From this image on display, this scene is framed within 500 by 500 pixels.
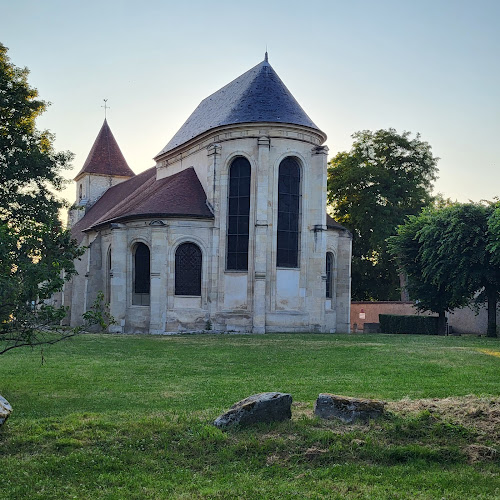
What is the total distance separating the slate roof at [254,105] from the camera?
114 feet

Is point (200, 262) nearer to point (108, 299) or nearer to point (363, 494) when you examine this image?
point (108, 299)

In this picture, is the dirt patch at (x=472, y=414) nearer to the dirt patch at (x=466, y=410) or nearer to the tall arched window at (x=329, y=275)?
the dirt patch at (x=466, y=410)

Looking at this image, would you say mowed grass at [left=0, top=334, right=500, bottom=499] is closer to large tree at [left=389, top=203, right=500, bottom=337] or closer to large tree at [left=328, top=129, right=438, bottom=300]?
large tree at [left=389, top=203, right=500, bottom=337]

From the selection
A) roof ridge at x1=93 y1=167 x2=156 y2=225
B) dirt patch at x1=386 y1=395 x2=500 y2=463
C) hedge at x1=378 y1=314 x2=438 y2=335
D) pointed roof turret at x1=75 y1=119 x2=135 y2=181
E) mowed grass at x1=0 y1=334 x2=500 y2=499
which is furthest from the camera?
pointed roof turret at x1=75 y1=119 x2=135 y2=181

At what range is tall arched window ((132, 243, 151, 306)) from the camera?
1394 inches

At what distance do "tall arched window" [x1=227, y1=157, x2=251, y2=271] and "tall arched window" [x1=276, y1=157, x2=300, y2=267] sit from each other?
65.8 inches

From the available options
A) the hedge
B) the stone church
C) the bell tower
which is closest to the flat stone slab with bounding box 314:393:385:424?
the stone church

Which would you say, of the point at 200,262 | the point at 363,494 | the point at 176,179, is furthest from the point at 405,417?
the point at 176,179

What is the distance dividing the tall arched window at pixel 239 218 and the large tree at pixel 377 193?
1690 centimetres

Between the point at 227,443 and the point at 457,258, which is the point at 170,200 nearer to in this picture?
the point at 457,258

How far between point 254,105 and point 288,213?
5845 millimetres

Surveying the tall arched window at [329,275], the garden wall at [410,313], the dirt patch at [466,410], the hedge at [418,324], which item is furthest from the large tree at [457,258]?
the dirt patch at [466,410]

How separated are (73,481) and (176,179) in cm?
3027

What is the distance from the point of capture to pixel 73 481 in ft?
25.5
